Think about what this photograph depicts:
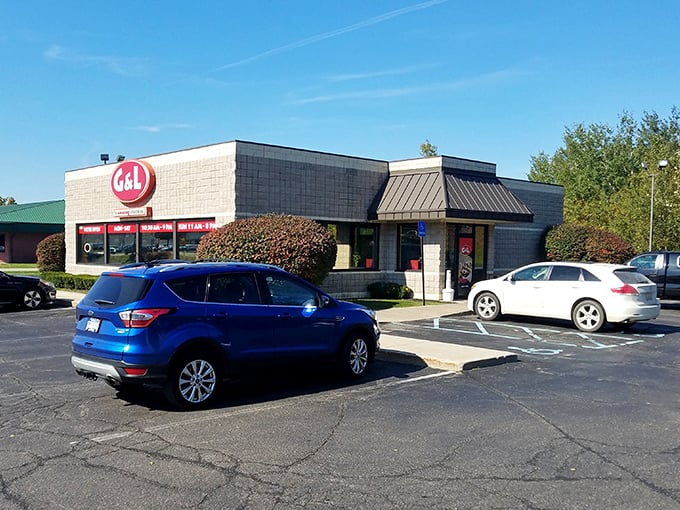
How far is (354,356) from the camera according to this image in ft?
30.0

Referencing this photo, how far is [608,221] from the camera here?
52.0 meters

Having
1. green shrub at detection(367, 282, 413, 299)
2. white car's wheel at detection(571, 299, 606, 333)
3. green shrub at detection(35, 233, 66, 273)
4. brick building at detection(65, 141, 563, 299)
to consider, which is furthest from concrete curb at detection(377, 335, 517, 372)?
green shrub at detection(35, 233, 66, 273)

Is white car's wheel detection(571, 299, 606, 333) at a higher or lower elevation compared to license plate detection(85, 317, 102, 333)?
lower

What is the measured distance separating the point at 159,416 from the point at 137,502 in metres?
2.46

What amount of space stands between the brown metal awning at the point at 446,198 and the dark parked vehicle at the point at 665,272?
14.0 feet

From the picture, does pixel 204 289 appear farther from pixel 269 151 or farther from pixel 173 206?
pixel 173 206

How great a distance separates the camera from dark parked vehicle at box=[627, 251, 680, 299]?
21406 millimetres

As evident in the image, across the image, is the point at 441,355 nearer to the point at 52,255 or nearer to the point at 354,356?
the point at 354,356

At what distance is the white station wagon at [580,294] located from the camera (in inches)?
566

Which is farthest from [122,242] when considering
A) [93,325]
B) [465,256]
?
[93,325]

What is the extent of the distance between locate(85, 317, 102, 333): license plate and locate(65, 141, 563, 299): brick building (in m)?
11.5

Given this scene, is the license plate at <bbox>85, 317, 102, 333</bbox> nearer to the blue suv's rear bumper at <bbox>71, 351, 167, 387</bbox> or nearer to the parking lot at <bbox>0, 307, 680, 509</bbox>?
the blue suv's rear bumper at <bbox>71, 351, 167, 387</bbox>

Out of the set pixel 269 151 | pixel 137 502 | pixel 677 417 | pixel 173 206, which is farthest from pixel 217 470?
pixel 173 206

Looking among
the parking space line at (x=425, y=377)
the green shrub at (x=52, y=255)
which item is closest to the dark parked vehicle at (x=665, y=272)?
the parking space line at (x=425, y=377)
